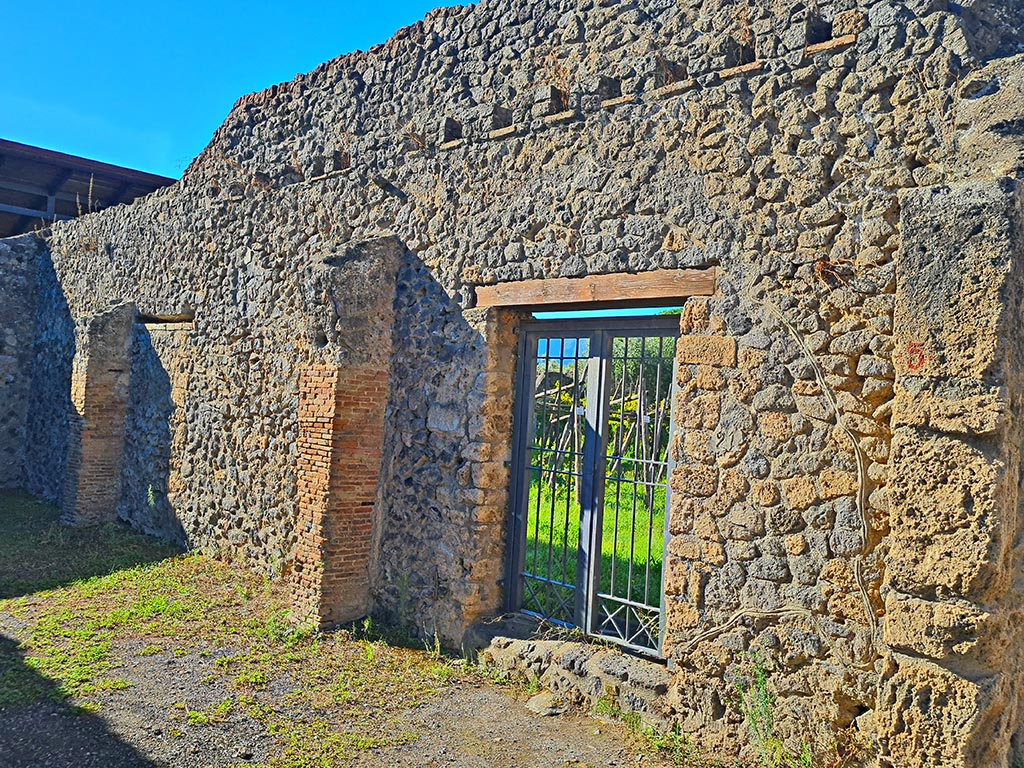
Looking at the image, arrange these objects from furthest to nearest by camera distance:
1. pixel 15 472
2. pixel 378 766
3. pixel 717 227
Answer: pixel 15 472, pixel 717 227, pixel 378 766

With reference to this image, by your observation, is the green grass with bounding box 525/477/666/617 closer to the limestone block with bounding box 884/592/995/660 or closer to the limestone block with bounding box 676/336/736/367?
the limestone block with bounding box 676/336/736/367

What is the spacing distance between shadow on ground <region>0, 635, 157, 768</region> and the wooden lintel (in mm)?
3564

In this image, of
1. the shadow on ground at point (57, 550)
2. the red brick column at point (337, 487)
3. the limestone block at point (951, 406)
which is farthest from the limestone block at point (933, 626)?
the shadow on ground at point (57, 550)

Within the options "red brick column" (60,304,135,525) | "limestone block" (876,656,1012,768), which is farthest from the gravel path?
"red brick column" (60,304,135,525)

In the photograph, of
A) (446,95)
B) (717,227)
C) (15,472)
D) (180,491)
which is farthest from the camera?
(15,472)

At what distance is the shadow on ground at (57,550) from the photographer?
733 cm

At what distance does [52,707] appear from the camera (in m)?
4.63

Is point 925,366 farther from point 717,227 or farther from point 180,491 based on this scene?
point 180,491

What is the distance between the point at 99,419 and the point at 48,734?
19.5 feet

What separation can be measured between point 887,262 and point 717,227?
97 centimetres

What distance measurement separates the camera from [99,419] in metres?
9.44

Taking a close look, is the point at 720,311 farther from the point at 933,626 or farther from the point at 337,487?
the point at 337,487

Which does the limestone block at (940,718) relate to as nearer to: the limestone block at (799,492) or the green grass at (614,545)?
the limestone block at (799,492)

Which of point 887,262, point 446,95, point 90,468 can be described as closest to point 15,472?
point 90,468
